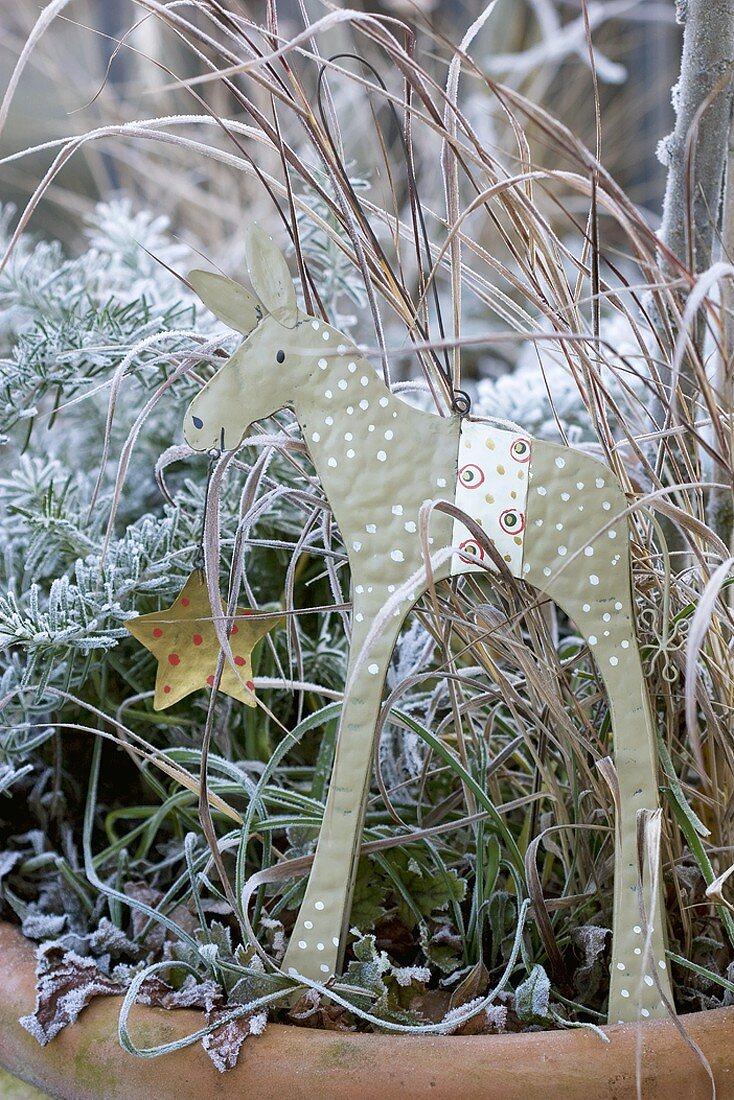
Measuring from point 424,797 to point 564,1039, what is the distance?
0.72ft

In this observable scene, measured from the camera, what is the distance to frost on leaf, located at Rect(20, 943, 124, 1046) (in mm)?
470

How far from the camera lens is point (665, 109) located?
224cm

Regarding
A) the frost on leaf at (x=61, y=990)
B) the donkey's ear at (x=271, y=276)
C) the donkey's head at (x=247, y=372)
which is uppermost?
the donkey's ear at (x=271, y=276)

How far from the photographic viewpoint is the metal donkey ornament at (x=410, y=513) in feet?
1.40

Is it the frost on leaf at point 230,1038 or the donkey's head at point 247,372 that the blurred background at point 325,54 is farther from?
the frost on leaf at point 230,1038

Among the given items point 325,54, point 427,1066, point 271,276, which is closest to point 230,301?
point 271,276

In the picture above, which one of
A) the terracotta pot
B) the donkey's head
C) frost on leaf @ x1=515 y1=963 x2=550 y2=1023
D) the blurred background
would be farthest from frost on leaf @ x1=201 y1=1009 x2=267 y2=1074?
the blurred background

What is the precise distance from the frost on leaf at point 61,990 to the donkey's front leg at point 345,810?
107 millimetres

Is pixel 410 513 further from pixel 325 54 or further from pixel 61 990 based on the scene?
pixel 325 54

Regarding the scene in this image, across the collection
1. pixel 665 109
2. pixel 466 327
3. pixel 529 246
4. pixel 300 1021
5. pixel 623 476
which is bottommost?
pixel 300 1021

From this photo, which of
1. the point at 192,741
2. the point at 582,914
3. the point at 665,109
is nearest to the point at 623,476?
the point at 582,914

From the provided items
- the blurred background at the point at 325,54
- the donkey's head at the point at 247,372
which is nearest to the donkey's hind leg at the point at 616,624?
the donkey's head at the point at 247,372

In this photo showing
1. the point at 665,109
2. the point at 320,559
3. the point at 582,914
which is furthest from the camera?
the point at 665,109

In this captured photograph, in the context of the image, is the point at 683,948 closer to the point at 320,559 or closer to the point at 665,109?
the point at 320,559
